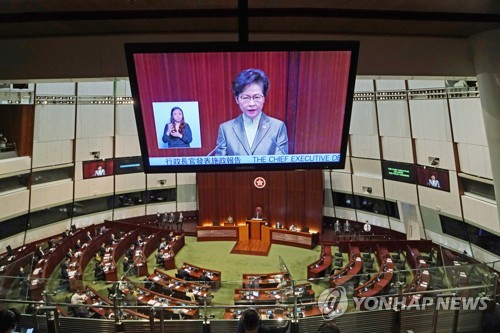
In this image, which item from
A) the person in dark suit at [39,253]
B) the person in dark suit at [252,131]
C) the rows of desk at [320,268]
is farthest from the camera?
the person in dark suit at [39,253]

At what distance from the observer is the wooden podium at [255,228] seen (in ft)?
48.1

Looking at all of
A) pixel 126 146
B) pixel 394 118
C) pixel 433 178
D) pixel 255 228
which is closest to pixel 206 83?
pixel 433 178

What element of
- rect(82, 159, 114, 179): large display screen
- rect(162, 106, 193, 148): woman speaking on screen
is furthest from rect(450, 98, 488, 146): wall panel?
rect(82, 159, 114, 179): large display screen

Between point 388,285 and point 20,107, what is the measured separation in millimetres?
13329

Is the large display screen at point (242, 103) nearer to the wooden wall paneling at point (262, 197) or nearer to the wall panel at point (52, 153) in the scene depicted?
the wall panel at point (52, 153)

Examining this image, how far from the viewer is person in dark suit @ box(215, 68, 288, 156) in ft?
8.92

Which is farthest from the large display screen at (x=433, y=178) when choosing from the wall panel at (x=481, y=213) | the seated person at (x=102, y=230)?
the seated person at (x=102, y=230)

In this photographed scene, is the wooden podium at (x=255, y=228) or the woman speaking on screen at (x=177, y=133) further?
the wooden podium at (x=255, y=228)

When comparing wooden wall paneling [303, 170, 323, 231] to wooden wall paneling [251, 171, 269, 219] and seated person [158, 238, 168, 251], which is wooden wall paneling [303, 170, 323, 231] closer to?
wooden wall paneling [251, 171, 269, 219]
